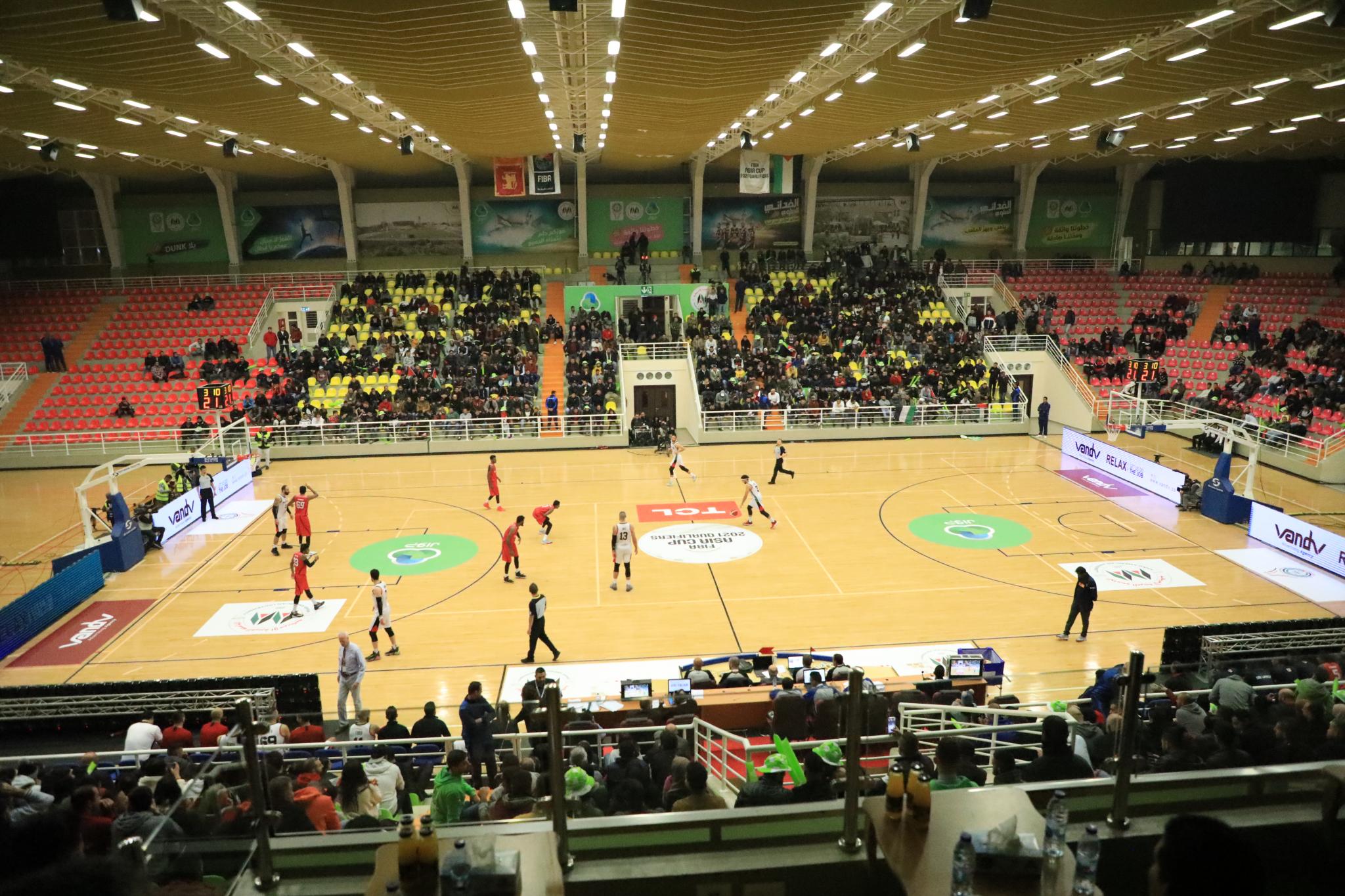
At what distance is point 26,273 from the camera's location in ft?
125

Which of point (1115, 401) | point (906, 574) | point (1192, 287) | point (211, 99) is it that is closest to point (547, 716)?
point (906, 574)

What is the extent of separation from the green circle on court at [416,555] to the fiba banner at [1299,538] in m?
17.2

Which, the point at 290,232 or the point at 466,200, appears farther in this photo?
the point at 290,232

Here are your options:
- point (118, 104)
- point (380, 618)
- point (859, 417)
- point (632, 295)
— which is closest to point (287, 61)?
point (118, 104)

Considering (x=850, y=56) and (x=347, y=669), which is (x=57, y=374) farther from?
(x=850, y=56)

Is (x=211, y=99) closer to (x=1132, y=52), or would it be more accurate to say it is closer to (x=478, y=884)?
(x=1132, y=52)

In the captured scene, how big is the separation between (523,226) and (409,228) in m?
5.22

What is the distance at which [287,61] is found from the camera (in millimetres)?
16828

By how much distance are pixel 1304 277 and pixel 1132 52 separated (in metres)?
25.7

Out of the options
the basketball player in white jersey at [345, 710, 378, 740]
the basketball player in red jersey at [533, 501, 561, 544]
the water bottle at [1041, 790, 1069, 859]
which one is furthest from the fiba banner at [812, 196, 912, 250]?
the water bottle at [1041, 790, 1069, 859]

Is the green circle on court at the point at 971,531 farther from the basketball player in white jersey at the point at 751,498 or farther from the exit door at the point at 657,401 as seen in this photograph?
the exit door at the point at 657,401

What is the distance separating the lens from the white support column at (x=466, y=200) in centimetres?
3659

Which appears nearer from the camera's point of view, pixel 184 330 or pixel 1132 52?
pixel 1132 52

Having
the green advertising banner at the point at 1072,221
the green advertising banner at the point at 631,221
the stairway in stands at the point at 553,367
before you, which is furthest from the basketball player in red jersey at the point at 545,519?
the green advertising banner at the point at 1072,221
